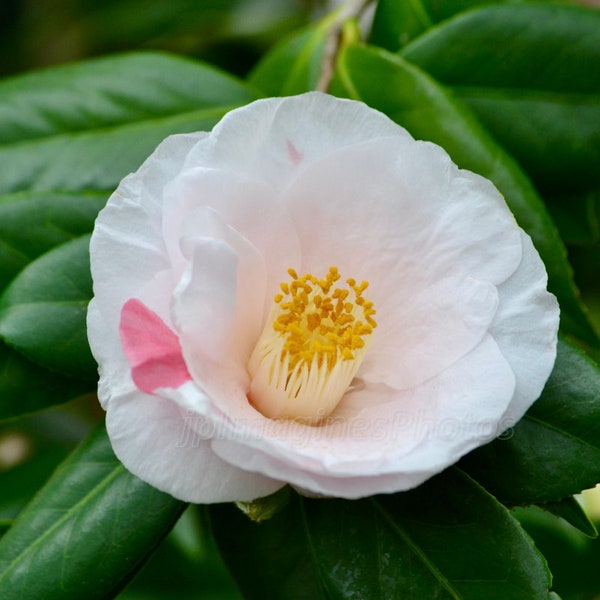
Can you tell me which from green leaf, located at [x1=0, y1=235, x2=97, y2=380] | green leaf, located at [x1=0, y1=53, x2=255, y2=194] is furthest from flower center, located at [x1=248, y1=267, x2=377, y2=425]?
green leaf, located at [x1=0, y1=53, x2=255, y2=194]

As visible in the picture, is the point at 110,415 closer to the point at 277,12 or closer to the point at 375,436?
the point at 375,436

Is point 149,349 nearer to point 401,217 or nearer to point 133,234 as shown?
point 133,234

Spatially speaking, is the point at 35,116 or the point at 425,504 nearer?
the point at 425,504

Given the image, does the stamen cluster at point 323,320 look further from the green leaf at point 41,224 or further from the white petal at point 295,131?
the green leaf at point 41,224

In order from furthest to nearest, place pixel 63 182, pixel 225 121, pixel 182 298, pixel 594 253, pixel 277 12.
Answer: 1. pixel 277 12
2. pixel 594 253
3. pixel 63 182
4. pixel 225 121
5. pixel 182 298

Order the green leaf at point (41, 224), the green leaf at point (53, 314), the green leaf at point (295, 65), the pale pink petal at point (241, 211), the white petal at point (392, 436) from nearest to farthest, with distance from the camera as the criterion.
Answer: the white petal at point (392, 436) → the pale pink petal at point (241, 211) → the green leaf at point (53, 314) → the green leaf at point (41, 224) → the green leaf at point (295, 65)

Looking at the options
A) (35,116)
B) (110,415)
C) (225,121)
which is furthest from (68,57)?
(110,415)

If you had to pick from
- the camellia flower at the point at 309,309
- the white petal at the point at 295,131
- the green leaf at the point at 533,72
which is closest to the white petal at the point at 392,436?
the camellia flower at the point at 309,309
